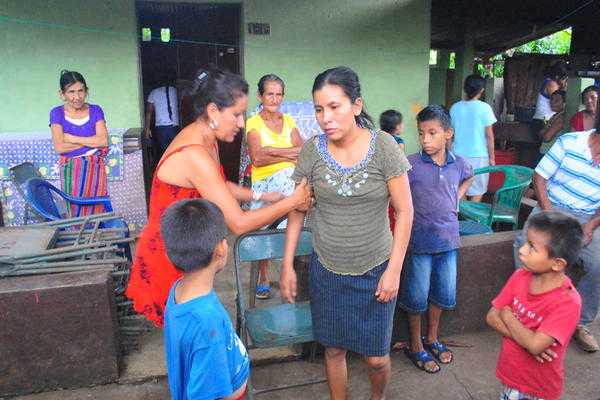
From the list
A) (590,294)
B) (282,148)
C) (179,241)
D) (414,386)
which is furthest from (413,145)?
(179,241)

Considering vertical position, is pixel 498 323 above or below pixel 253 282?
above

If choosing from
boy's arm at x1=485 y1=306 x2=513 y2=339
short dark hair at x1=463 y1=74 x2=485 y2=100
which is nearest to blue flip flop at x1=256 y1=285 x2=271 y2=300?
boy's arm at x1=485 y1=306 x2=513 y2=339

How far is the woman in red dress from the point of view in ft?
6.97

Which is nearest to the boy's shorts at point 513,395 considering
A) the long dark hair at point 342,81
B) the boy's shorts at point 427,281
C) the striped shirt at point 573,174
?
the boy's shorts at point 427,281

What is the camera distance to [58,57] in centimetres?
562

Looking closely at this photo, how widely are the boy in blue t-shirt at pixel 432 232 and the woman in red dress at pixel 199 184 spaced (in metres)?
0.92

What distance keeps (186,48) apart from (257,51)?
2979mm

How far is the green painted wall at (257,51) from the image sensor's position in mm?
5574

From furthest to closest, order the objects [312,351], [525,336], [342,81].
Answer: [312,351] < [342,81] < [525,336]

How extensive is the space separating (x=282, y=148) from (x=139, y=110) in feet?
9.32

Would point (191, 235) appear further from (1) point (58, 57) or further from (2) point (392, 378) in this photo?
(1) point (58, 57)

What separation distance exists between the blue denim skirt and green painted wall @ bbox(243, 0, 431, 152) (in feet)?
13.4

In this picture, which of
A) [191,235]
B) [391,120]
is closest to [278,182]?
[391,120]

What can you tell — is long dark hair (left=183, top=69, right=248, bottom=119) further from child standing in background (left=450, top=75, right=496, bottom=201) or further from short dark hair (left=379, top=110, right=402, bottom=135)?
child standing in background (left=450, top=75, right=496, bottom=201)
